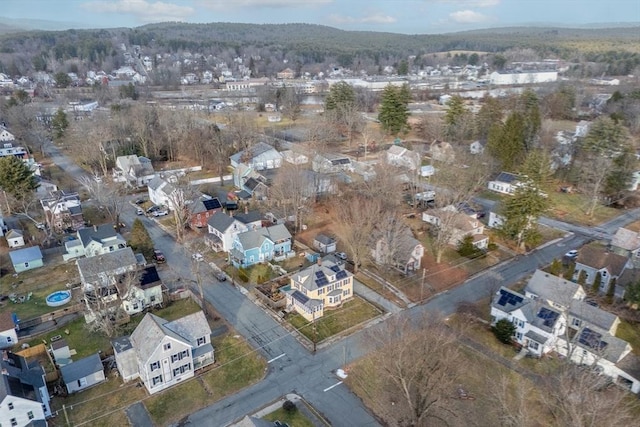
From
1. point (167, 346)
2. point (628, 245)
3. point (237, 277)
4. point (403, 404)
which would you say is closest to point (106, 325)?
point (167, 346)

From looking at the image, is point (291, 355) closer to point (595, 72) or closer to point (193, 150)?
point (193, 150)

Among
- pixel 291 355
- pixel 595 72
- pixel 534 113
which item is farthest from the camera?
pixel 595 72

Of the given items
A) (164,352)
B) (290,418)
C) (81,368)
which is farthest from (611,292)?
(81,368)

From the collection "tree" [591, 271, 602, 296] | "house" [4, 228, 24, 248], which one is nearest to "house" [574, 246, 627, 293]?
"tree" [591, 271, 602, 296]

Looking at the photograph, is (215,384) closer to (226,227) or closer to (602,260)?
(226,227)

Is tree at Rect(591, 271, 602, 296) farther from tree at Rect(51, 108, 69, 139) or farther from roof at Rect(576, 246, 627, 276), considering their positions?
tree at Rect(51, 108, 69, 139)

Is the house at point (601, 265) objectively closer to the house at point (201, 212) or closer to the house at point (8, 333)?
the house at point (201, 212)

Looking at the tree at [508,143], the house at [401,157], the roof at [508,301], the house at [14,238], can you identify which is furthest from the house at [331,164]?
the house at [14,238]
